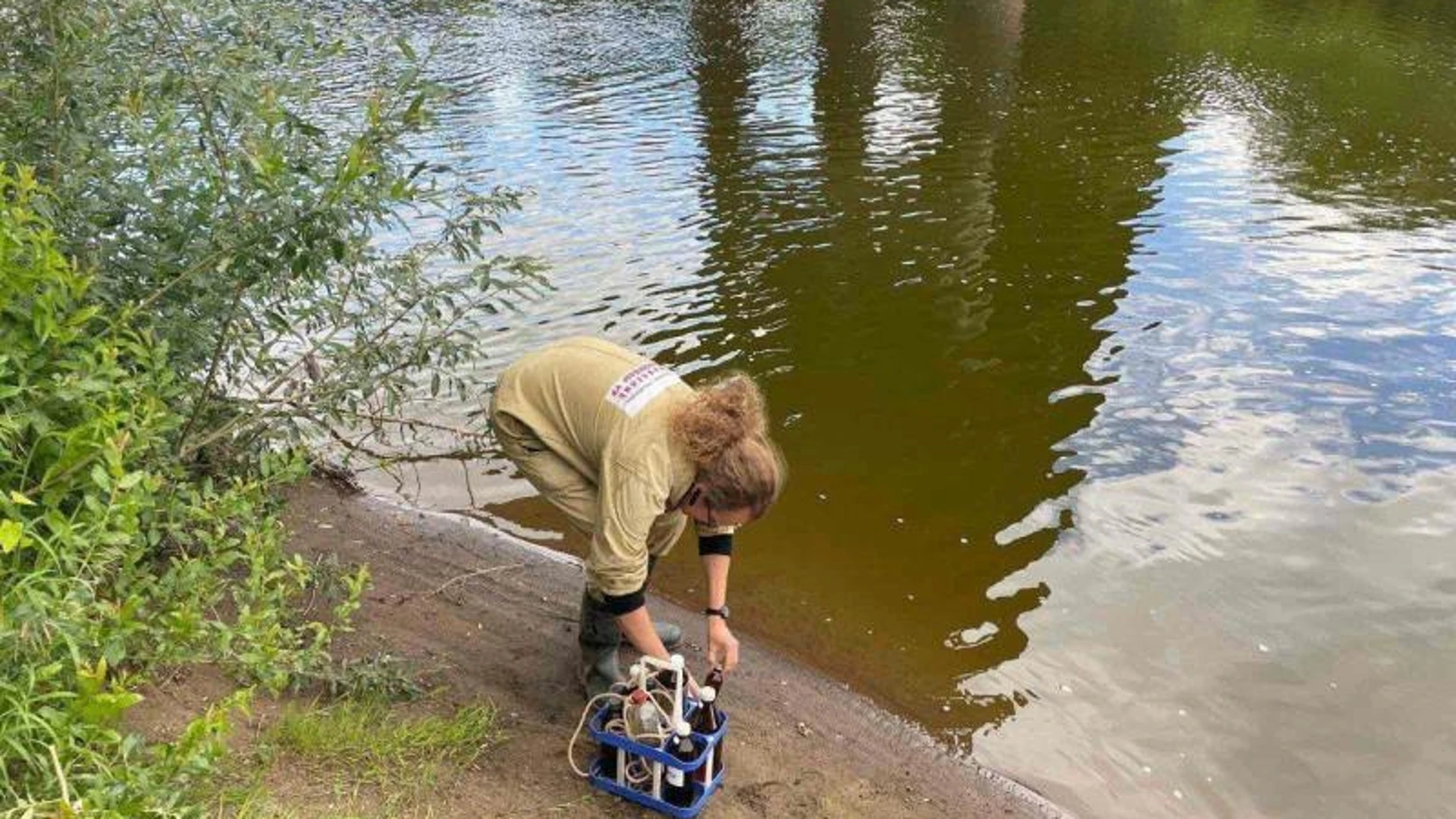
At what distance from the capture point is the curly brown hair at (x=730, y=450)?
334 centimetres

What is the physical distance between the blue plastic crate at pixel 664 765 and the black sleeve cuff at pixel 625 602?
356mm

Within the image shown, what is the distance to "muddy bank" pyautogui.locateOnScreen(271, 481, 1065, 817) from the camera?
3734 millimetres

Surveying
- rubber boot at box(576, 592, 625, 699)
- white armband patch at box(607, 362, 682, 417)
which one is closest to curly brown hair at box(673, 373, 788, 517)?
white armband patch at box(607, 362, 682, 417)

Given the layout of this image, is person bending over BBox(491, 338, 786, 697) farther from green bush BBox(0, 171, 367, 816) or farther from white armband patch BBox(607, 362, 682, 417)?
green bush BBox(0, 171, 367, 816)

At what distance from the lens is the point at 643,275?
9203 millimetres

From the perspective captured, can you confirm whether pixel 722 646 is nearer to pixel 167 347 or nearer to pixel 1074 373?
pixel 167 347

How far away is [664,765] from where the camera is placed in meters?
3.42

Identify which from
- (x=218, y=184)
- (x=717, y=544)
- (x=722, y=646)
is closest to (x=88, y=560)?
(x=218, y=184)

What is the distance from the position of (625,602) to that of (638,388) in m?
0.67

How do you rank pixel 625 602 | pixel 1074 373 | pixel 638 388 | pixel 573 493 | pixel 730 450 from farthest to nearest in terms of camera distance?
pixel 1074 373 < pixel 573 493 < pixel 638 388 < pixel 625 602 < pixel 730 450

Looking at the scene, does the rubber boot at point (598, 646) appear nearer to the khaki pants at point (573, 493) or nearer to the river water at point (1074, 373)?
the khaki pants at point (573, 493)

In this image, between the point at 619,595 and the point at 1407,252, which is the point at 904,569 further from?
the point at 1407,252

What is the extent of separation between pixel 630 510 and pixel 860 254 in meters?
6.64

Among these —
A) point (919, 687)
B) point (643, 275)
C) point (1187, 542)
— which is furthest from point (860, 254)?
point (919, 687)
